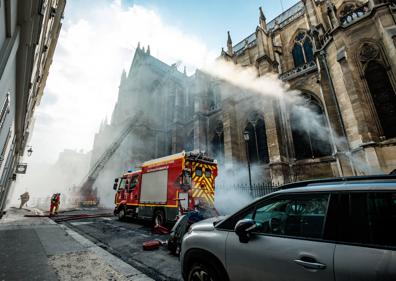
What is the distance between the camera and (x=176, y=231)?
183 inches

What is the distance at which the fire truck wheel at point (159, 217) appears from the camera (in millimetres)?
7527

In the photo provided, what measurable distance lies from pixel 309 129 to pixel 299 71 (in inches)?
180

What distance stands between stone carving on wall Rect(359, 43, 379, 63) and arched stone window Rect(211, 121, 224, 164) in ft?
38.2

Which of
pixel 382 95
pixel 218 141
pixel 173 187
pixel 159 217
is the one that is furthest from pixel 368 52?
pixel 159 217

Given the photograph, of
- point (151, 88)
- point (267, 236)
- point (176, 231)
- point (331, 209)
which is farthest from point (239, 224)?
point (151, 88)

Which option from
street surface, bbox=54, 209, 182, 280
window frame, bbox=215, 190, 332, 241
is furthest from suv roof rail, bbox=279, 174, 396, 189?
street surface, bbox=54, 209, 182, 280

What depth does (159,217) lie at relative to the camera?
7.77 meters

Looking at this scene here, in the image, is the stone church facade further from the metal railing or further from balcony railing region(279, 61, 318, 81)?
the metal railing

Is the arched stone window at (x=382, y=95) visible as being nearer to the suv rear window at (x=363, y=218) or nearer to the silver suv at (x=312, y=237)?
the silver suv at (x=312, y=237)

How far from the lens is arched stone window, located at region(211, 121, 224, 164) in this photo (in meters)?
18.9

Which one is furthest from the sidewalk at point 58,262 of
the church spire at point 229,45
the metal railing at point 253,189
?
the church spire at point 229,45

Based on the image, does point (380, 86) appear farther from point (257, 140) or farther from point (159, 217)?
point (159, 217)

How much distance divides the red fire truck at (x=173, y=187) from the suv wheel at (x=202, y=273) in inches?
172

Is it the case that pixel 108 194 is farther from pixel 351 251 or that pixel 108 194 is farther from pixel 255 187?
pixel 351 251
